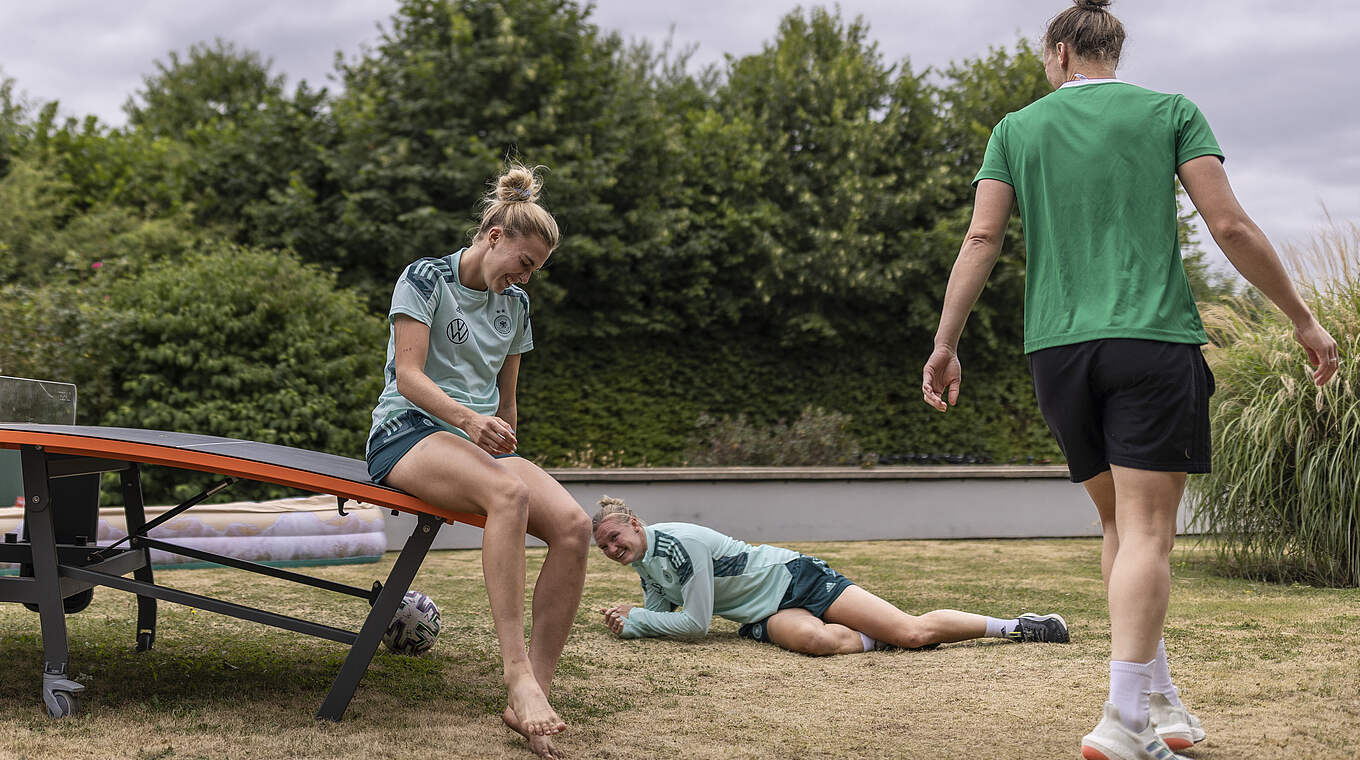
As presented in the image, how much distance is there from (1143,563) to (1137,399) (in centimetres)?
36

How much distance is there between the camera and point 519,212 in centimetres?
294

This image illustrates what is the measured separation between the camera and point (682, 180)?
44.2ft

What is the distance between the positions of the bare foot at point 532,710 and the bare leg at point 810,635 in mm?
1611

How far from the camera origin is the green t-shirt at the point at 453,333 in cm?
288

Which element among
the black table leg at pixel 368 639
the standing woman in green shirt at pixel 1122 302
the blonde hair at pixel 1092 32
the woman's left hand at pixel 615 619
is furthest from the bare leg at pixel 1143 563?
the woman's left hand at pixel 615 619

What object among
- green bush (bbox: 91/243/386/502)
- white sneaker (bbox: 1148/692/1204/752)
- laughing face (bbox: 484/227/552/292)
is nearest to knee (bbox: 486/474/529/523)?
laughing face (bbox: 484/227/552/292)

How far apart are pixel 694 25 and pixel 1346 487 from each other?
1987cm

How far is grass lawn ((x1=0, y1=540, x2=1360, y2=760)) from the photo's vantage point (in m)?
2.54

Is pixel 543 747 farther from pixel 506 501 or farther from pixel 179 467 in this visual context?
pixel 179 467

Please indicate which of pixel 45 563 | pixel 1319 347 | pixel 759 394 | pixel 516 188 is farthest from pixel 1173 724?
pixel 759 394

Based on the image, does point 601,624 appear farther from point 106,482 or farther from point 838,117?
point 838,117

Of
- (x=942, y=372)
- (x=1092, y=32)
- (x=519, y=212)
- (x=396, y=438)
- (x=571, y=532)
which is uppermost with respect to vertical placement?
(x=1092, y=32)

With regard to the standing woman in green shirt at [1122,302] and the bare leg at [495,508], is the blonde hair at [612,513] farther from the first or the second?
the standing woman in green shirt at [1122,302]

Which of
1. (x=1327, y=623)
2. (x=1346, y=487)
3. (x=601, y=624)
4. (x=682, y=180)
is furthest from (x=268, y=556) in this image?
(x=682, y=180)
